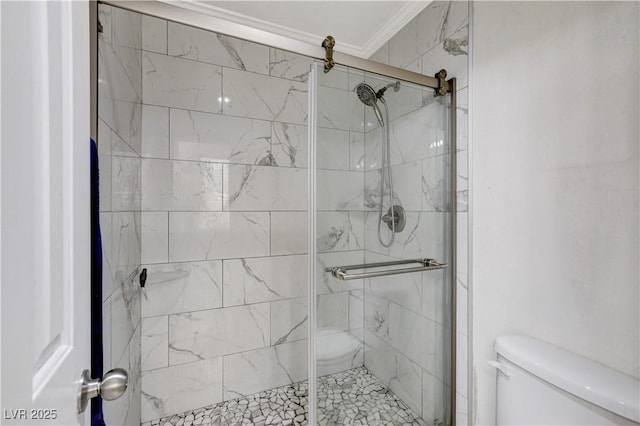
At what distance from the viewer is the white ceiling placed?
60.0 inches

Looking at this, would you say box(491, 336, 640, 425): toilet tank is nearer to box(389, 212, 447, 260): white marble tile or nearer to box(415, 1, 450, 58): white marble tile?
box(389, 212, 447, 260): white marble tile

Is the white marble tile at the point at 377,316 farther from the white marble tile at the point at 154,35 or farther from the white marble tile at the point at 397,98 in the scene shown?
the white marble tile at the point at 154,35

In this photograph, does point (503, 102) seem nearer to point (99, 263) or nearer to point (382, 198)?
point (382, 198)

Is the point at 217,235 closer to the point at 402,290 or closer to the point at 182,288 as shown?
the point at 182,288

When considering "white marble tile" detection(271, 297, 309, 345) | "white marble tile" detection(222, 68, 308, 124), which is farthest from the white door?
"white marble tile" detection(271, 297, 309, 345)

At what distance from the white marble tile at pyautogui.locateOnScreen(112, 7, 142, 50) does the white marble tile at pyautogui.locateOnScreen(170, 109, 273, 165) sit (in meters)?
0.38

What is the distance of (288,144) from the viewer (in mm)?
1914

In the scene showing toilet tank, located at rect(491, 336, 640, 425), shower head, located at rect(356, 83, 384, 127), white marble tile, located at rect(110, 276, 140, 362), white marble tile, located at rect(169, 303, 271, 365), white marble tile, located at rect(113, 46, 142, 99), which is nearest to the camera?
toilet tank, located at rect(491, 336, 640, 425)

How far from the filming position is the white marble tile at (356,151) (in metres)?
1.19

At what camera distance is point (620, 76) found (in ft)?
2.59

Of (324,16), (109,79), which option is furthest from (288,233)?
(324,16)

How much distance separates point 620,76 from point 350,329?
128 centimetres

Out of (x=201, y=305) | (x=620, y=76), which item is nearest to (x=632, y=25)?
(x=620, y=76)

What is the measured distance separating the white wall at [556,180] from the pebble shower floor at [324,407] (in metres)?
0.41
